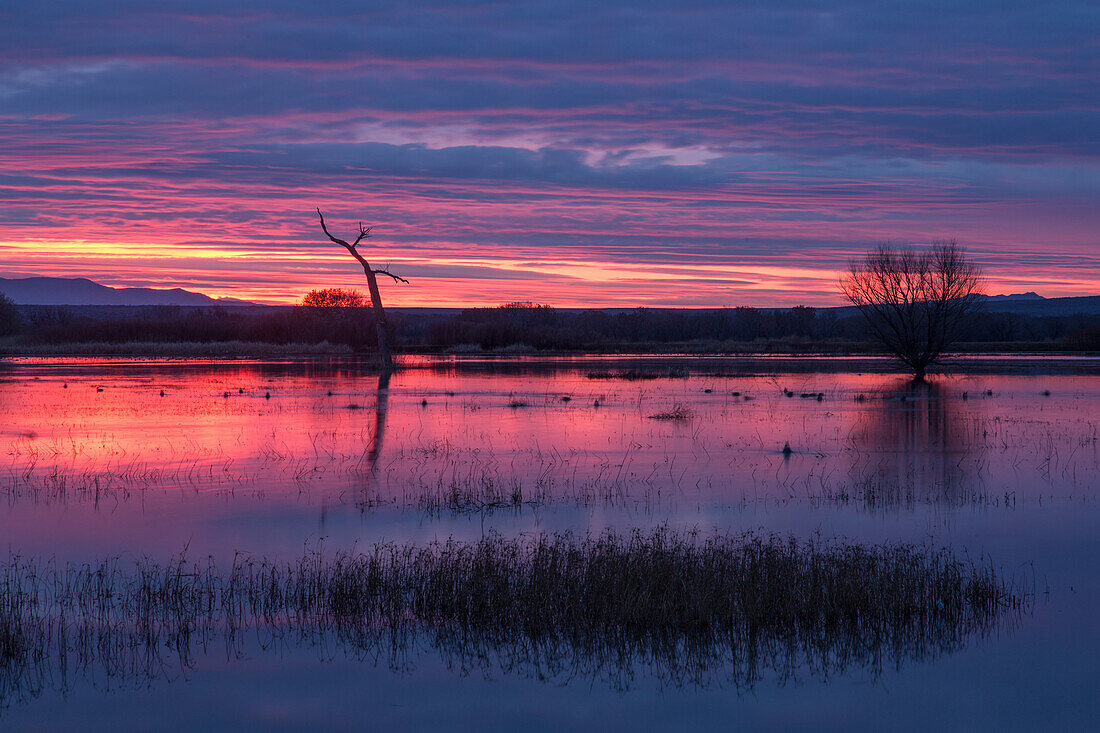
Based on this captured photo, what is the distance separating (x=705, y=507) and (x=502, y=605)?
17.4 ft

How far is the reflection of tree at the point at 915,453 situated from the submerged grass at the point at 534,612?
15.2 feet

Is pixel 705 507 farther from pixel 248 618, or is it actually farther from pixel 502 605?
pixel 248 618

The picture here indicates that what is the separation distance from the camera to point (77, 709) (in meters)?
7.05

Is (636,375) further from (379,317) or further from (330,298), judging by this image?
(330,298)

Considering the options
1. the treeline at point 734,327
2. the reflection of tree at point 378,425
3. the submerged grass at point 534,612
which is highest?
the treeline at point 734,327

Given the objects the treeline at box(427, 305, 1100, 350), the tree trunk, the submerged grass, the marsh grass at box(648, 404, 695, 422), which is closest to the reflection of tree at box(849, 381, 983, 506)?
the marsh grass at box(648, 404, 695, 422)

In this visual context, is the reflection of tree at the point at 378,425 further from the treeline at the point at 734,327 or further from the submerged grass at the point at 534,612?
the treeline at the point at 734,327

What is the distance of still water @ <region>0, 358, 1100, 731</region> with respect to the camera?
7.23m

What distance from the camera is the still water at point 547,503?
723 centimetres

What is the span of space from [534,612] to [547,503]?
5077mm

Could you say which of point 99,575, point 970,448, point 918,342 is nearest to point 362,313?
point 918,342

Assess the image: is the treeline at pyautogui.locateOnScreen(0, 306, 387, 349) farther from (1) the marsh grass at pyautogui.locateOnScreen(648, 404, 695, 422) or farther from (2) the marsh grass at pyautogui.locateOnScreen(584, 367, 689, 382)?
(1) the marsh grass at pyautogui.locateOnScreen(648, 404, 695, 422)

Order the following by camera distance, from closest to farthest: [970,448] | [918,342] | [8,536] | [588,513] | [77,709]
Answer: [77,709]
[8,536]
[588,513]
[970,448]
[918,342]

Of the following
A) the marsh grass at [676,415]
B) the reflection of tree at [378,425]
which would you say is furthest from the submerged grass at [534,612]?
the marsh grass at [676,415]
